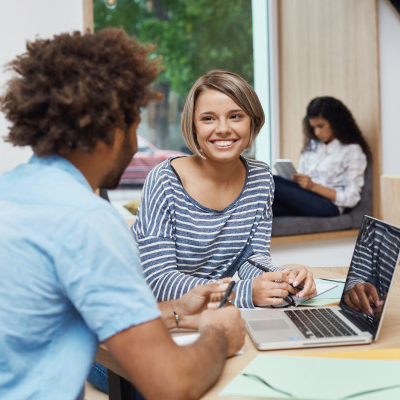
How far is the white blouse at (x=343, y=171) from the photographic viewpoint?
12.9 feet

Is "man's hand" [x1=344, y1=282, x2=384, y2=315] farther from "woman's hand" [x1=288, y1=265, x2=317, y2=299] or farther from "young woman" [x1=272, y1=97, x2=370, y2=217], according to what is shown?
"young woman" [x1=272, y1=97, x2=370, y2=217]

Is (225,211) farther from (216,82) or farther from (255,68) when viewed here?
(255,68)

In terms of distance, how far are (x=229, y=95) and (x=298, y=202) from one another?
7.46ft

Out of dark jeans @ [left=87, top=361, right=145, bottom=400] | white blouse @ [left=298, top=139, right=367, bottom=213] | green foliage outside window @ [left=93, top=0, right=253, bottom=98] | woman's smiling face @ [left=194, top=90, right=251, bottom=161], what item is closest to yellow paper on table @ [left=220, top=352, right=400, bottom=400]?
dark jeans @ [left=87, top=361, right=145, bottom=400]

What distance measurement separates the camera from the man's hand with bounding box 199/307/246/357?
0.98m

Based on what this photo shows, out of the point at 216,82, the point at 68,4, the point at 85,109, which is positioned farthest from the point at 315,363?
the point at 68,4

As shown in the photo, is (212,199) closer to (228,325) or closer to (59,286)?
(228,325)

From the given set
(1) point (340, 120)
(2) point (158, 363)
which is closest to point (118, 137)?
(2) point (158, 363)

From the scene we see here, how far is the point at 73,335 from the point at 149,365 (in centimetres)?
13

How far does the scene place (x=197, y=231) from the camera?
1632 mm

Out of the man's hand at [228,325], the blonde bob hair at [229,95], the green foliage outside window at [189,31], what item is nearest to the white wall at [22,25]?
the green foliage outside window at [189,31]

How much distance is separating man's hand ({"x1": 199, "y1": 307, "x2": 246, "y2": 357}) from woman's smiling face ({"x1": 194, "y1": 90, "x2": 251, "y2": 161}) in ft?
2.46

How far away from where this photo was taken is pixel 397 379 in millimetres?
878

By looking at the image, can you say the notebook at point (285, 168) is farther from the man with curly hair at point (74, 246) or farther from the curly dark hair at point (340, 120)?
the man with curly hair at point (74, 246)
